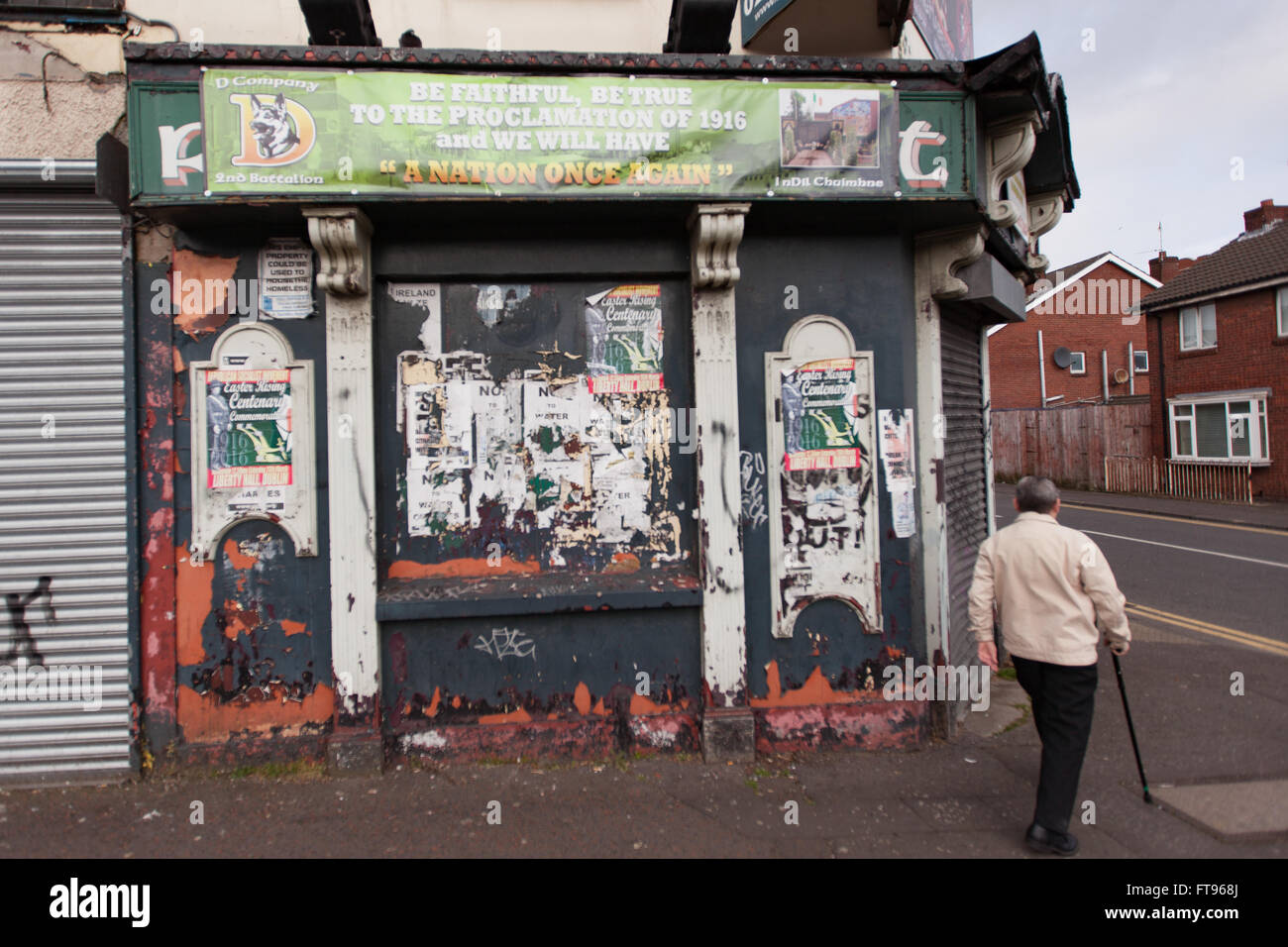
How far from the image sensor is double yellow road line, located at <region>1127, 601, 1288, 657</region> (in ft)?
22.6

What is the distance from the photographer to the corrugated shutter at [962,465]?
5.46 meters

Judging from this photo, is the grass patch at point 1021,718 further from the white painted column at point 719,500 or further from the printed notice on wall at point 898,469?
the white painted column at point 719,500

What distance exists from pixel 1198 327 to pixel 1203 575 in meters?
15.6

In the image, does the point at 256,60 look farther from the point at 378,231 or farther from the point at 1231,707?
the point at 1231,707

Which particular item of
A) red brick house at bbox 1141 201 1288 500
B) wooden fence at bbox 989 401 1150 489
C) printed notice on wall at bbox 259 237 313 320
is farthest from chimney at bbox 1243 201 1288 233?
printed notice on wall at bbox 259 237 313 320

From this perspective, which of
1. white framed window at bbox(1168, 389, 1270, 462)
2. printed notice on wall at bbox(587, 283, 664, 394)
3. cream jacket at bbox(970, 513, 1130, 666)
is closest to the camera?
cream jacket at bbox(970, 513, 1130, 666)

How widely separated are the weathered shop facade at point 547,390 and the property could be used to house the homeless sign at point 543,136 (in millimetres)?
18

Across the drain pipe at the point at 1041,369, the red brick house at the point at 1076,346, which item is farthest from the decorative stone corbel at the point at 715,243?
→ the drain pipe at the point at 1041,369

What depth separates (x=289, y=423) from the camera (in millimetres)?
4641

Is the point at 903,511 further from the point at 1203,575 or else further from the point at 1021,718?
the point at 1203,575

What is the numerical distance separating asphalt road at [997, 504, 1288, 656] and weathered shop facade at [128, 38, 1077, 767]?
4.78 m

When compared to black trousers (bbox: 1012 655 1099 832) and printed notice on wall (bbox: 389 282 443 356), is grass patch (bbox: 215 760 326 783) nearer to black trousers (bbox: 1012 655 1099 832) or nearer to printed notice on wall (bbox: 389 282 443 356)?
printed notice on wall (bbox: 389 282 443 356)

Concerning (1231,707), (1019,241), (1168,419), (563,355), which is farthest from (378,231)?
(1168,419)
